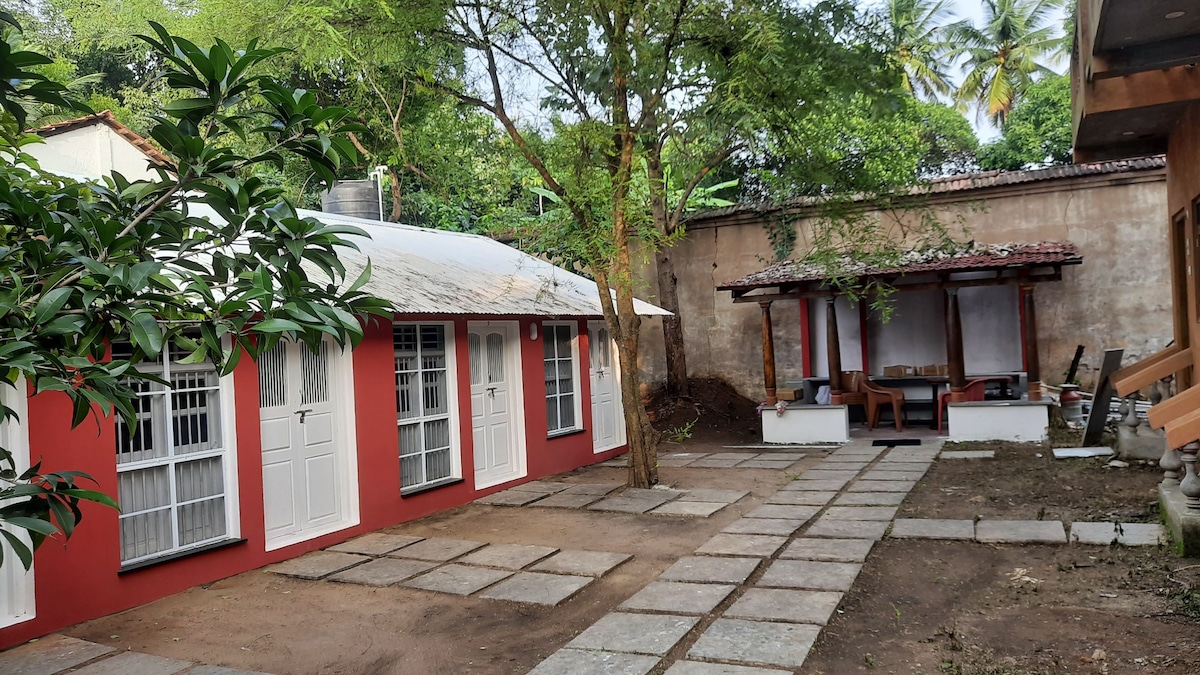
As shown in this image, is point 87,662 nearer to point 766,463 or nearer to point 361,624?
point 361,624

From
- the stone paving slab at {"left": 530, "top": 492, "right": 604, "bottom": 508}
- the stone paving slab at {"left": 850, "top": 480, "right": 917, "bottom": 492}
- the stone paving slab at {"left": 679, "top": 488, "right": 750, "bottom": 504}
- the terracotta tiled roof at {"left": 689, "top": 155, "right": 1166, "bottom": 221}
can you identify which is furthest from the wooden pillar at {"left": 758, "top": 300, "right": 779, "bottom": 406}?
the stone paving slab at {"left": 530, "top": 492, "right": 604, "bottom": 508}

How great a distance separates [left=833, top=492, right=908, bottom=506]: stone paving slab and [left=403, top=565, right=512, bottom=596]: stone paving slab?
11.9 ft

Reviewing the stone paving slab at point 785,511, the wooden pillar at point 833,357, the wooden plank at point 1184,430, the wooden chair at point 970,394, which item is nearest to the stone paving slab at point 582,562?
the stone paving slab at point 785,511

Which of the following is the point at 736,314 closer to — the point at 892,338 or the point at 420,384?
the point at 892,338

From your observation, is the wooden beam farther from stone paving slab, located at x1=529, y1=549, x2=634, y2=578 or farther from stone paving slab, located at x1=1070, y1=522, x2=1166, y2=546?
stone paving slab, located at x1=529, y1=549, x2=634, y2=578

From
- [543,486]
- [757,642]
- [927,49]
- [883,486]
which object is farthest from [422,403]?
[927,49]

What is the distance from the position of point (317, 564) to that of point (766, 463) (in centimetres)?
615

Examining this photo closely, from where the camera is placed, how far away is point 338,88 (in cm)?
1469

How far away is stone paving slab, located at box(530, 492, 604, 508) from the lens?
8.69 m

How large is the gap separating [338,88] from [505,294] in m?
7.05

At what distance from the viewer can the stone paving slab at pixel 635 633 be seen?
4.55 meters

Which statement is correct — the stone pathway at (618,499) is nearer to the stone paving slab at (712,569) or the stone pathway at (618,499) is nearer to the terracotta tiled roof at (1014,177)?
the stone paving slab at (712,569)

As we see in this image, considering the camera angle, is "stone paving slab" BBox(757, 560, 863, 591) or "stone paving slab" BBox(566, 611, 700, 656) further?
"stone paving slab" BBox(757, 560, 863, 591)

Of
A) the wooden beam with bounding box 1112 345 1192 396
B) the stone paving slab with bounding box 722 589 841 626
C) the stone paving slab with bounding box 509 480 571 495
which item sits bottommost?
the stone paving slab with bounding box 722 589 841 626
